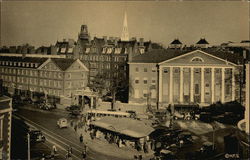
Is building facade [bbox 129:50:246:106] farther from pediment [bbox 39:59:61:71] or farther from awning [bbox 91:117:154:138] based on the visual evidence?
pediment [bbox 39:59:61:71]

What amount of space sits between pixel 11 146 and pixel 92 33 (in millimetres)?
2260

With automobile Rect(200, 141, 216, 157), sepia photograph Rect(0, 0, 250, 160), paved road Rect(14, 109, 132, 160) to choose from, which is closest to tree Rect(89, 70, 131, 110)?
sepia photograph Rect(0, 0, 250, 160)

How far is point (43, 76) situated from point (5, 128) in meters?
1.08

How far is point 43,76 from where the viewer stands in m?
5.79

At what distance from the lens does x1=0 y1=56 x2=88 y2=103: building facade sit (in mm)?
5668

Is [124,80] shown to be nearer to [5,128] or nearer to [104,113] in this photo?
[104,113]

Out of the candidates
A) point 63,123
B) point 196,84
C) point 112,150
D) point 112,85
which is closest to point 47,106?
point 63,123

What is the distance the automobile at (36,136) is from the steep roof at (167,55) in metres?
1.97

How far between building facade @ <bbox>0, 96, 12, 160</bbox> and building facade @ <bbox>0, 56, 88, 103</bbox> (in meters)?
0.42

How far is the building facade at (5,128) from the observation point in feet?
17.1

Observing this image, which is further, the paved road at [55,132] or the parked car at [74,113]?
the parked car at [74,113]

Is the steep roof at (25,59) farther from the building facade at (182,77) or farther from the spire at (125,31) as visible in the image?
the building facade at (182,77)

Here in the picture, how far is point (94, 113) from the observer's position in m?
5.63

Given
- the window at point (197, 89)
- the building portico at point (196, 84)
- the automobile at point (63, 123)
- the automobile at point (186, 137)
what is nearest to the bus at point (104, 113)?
the automobile at point (63, 123)
